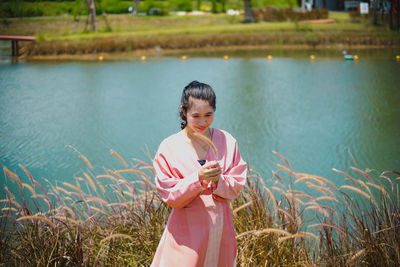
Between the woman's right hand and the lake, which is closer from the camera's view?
the woman's right hand

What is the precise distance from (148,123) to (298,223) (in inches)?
126

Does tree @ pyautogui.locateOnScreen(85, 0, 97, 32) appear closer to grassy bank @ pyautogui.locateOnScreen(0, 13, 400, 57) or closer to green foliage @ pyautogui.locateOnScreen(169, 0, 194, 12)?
grassy bank @ pyautogui.locateOnScreen(0, 13, 400, 57)

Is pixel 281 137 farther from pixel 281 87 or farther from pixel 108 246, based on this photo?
pixel 108 246

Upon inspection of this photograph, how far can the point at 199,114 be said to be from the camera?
145cm

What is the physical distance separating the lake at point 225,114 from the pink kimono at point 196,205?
56.3 inches

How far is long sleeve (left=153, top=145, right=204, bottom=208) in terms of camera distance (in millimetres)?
1393

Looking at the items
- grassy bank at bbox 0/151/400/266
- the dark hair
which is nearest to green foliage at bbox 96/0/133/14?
grassy bank at bbox 0/151/400/266

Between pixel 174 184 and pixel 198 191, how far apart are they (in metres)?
0.10

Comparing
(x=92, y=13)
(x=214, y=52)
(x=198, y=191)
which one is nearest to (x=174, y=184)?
(x=198, y=191)

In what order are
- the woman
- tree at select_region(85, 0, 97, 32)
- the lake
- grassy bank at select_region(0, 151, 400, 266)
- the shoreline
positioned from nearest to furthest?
1. the woman
2. grassy bank at select_region(0, 151, 400, 266)
3. the lake
4. the shoreline
5. tree at select_region(85, 0, 97, 32)

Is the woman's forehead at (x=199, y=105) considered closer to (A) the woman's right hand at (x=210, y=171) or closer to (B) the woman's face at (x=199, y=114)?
(B) the woman's face at (x=199, y=114)

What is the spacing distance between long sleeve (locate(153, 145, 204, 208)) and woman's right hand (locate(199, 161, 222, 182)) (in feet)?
0.15

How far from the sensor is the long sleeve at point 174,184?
4.57 feet

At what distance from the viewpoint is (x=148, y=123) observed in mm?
5082
